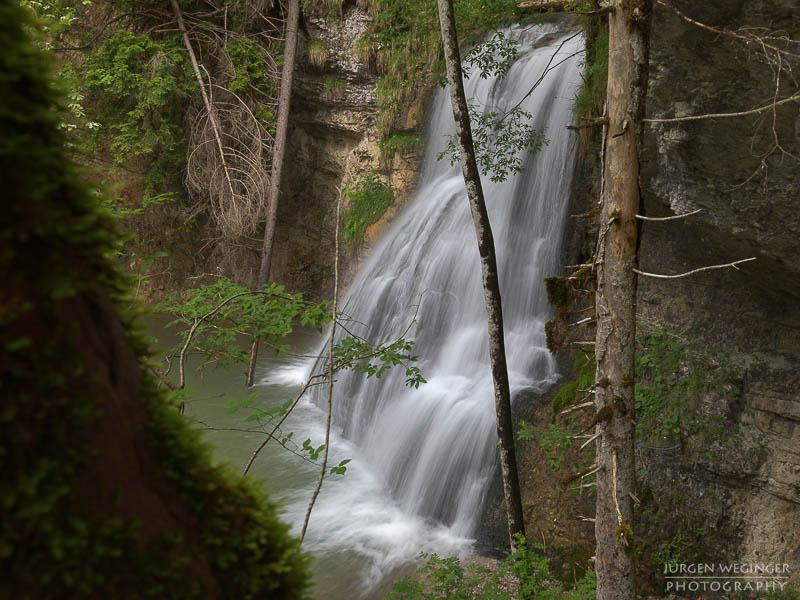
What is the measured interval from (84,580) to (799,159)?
190 inches

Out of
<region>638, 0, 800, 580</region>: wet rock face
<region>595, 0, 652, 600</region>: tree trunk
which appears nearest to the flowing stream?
<region>638, 0, 800, 580</region>: wet rock face

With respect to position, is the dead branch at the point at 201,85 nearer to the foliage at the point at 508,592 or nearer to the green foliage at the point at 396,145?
the green foliage at the point at 396,145

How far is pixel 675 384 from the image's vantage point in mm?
5785

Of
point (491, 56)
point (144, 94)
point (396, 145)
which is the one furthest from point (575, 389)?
point (144, 94)

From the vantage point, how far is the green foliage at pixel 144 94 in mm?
10727

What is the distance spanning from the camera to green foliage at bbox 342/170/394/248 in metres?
12.1

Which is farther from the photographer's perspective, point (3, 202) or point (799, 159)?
point (799, 159)

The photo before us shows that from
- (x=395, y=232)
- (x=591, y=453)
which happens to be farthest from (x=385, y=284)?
(x=591, y=453)

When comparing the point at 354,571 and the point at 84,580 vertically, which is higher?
the point at 84,580

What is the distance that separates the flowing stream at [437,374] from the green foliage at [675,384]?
140cm

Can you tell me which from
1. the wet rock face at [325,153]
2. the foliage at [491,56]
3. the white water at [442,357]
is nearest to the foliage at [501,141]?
the foliage at [491,56]

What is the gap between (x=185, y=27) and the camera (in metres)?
11.4

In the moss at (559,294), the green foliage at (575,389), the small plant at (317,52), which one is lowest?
the green foliage at (575,389)

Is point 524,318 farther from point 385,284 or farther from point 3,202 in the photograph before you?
point 3,202
